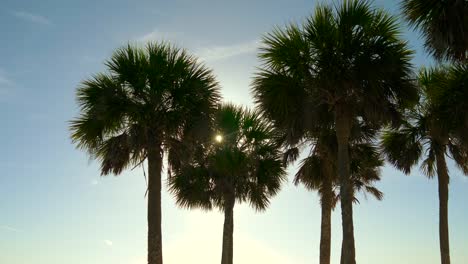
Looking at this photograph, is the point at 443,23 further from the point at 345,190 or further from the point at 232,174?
the point at 232,174

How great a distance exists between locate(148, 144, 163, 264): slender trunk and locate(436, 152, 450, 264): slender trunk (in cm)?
1043

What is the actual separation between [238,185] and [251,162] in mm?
1144

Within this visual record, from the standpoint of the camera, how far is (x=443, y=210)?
20.4 meters

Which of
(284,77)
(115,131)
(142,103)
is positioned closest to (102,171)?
(115,131)

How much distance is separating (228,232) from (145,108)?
833 cm

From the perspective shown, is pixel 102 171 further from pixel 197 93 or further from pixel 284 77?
pixel 284 77

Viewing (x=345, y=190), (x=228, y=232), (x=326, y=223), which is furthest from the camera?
(x=228, y=232)

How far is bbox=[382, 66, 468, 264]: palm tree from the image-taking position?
63.6 ft

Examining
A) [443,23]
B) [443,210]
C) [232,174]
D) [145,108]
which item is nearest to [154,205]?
[145,108]

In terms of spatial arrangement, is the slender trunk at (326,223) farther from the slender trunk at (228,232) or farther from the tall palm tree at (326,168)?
the slender trunk at (228,232)

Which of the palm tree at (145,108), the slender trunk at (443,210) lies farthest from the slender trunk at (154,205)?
the slender trunk at (443,210)

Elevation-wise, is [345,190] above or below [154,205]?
above

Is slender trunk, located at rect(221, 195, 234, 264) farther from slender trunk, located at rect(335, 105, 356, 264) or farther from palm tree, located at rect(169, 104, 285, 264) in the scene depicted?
slender trunk, located at rect(335, 105, 356, 264)

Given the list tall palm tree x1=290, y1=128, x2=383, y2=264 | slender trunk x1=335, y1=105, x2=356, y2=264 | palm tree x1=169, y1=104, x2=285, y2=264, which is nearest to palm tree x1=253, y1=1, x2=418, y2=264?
slender trunk x1=335, y1=105, x2=356, y2=264
